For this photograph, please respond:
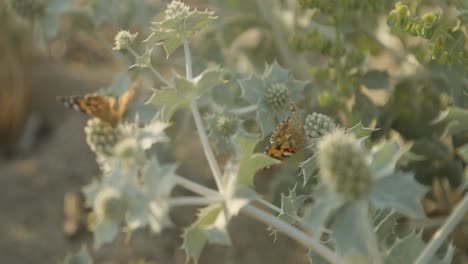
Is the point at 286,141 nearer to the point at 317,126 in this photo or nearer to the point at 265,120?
the point at 317,126

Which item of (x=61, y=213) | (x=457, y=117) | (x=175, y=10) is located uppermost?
(x=175, y=10)

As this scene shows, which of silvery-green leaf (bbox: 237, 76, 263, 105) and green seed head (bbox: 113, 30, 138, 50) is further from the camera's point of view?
silvery-green leaf (bbox: 237, 76, 263, 105)

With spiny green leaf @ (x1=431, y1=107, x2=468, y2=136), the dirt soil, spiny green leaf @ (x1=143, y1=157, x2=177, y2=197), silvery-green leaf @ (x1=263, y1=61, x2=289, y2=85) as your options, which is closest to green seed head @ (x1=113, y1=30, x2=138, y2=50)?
silvery-green leaf @ (x1=263, y1=61, x2=289, y2=85)

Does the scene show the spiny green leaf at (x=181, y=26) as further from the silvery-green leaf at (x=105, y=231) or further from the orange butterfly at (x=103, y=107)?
the silvery-green leaf at (x=105, y=231)

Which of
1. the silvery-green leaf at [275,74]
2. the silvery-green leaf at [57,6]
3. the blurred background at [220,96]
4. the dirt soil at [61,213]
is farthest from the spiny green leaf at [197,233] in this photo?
the silvery-green leaf at [57,6]

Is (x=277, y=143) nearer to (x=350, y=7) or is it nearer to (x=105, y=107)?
(x=105, y=107)

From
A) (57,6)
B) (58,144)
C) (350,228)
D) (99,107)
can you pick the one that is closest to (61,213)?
(58,144)

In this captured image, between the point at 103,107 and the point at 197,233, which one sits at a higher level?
the point at 103,107

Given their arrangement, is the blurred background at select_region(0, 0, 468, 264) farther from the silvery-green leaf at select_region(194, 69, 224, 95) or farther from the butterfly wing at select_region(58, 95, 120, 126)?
the silvery-green leaf at select_region(194, 69, 224, 95)
